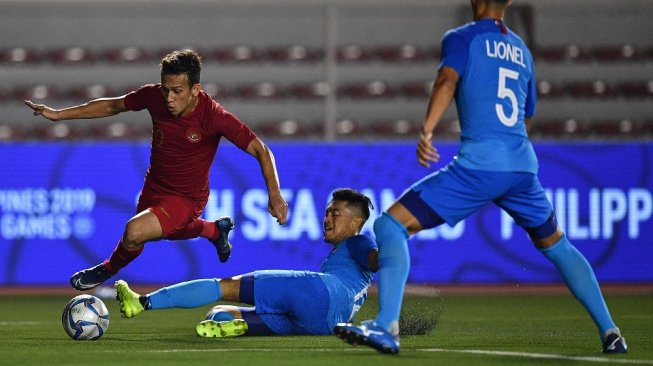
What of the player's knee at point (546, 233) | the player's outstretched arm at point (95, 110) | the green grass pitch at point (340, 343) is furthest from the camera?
the player's outstretched arm at point (95, 110)

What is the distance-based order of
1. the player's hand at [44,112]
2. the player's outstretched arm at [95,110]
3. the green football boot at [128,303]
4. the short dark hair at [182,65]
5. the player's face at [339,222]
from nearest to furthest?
the green football boot at [128,303]
the player's face at [339,222]
the short dark hair at [182,65]
the player's hand at [44,112]
the player's outstretched arm at [95,110]

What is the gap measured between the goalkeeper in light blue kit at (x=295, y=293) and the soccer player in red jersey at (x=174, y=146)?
583mm

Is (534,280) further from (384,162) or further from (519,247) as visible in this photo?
(384,162)

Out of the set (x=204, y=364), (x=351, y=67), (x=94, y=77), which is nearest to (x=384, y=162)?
(x=351, y=67)

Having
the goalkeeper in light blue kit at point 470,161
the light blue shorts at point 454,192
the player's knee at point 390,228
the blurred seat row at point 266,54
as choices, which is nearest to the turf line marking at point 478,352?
the goalkeeper in light blue kit at point 470,161

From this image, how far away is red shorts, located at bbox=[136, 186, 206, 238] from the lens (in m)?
9.23

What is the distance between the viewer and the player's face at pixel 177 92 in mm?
8758

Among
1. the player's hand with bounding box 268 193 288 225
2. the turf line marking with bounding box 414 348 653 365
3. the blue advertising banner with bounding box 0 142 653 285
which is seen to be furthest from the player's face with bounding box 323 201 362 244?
the blue advertising banner with bounding box 0 142 653 285

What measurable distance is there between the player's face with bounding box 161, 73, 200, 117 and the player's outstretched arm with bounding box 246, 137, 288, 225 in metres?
0.55

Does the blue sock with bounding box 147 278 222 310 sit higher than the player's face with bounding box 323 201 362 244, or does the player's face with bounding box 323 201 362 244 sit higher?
the player's face with bounding box 323 201 362 244

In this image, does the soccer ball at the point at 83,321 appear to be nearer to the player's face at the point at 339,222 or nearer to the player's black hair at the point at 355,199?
the player's face at the point at 339,222

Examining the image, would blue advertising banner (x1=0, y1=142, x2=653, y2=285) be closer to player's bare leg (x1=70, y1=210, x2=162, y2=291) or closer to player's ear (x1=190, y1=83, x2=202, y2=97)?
player's bare leg (x1=70, y1=210, x2=162, y2=291)

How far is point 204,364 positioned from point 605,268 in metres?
10.7

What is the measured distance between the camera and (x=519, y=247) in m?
16.1
